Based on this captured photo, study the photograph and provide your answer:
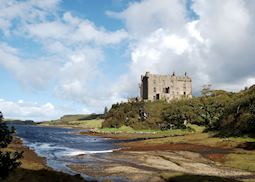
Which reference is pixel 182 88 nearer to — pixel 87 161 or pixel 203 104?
pixel 203 104

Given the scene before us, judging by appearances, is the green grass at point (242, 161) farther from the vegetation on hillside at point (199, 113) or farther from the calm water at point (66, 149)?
the vegetation on hillside at point (199, 113)

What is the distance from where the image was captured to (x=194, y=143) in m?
88.2

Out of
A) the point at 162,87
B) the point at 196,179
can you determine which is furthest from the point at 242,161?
the point at 162,87

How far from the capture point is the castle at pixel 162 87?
190 metres

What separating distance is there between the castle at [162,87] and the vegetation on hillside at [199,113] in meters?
16.0

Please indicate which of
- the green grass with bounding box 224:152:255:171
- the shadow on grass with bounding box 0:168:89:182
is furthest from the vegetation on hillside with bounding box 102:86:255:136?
the shadow on grass with bounding box 0:168:89:182

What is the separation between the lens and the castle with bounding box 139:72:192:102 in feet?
625

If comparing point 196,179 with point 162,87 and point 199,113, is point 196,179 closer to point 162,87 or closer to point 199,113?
point 199,113

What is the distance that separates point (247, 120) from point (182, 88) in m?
107

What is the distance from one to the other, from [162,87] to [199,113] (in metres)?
53.3

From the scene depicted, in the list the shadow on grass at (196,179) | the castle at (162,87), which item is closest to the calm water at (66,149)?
the shadow on grass at (196,179)

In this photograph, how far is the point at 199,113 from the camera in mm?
142625

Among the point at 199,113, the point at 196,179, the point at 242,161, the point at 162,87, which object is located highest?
the point at 162,87

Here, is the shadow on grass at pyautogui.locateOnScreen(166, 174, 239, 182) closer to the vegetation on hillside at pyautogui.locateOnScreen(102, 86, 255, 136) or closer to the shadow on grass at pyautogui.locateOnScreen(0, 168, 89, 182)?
the shadow on grass at pyautogui.locateOnScreen(0, 168, 89, 182)
